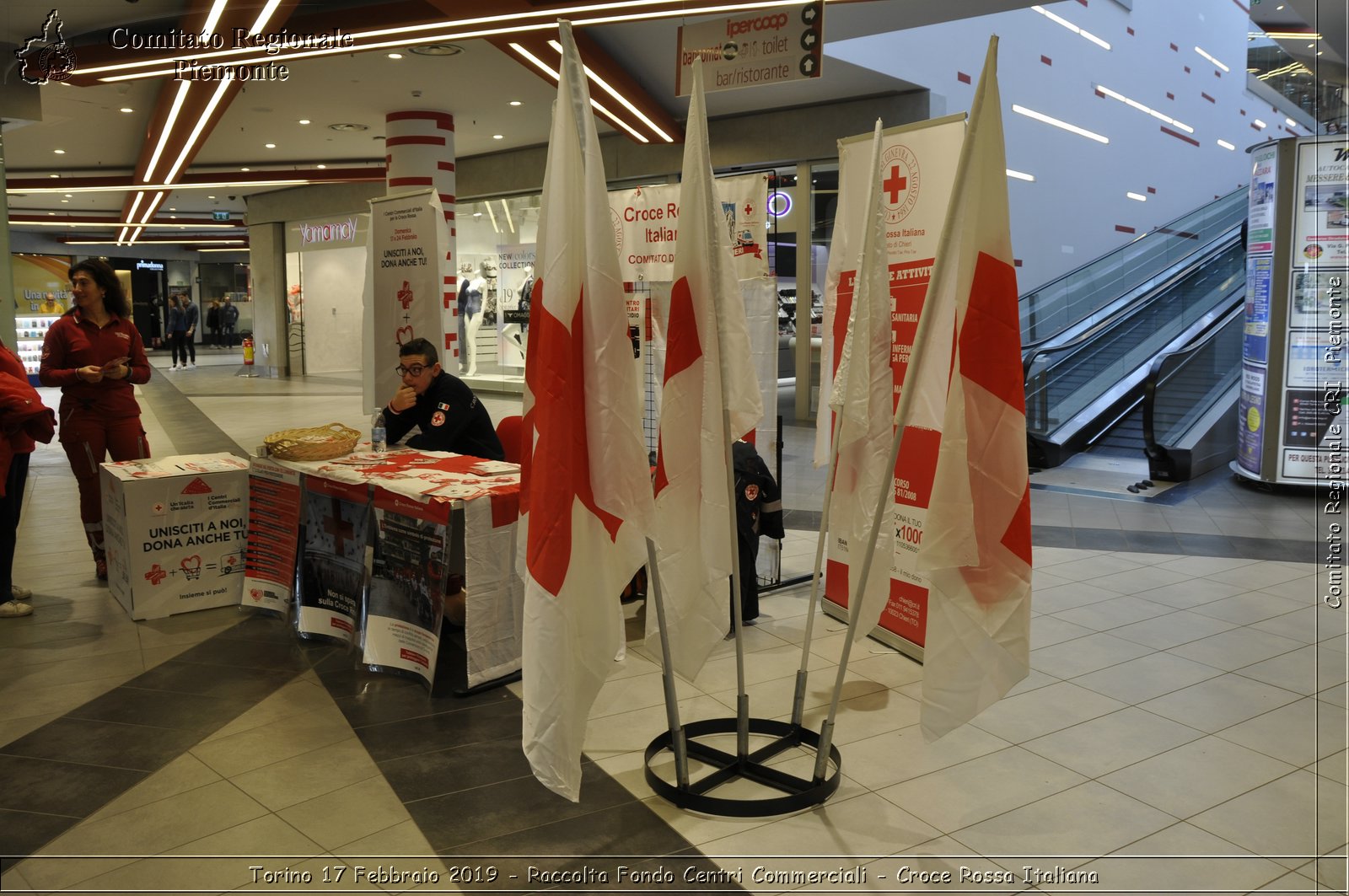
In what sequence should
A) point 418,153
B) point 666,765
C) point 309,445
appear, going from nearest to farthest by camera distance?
point 666,765 < point 309,445 < point 418,153

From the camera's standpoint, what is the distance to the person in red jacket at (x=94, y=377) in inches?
194

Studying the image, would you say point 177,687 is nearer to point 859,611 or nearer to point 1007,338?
point 859,611

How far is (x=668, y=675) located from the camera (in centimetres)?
274

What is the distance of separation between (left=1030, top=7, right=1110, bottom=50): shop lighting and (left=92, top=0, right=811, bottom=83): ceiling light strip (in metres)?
8.26

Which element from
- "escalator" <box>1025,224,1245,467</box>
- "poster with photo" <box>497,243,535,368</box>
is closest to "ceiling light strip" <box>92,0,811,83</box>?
"escalator" <box>1025,224,1245,467</box>

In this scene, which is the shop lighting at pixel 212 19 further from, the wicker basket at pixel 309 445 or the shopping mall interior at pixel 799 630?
the wicker basket at pixel 309 445

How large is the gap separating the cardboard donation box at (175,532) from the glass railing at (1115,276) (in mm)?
8273

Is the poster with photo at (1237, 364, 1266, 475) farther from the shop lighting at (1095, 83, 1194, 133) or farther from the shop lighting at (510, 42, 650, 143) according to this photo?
the shop lighting at (1095, 83, 1194, 133)

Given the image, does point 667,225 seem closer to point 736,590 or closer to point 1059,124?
point 736,590

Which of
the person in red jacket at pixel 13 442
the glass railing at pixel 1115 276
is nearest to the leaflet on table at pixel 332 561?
the person in red jacket at pixel 13 442

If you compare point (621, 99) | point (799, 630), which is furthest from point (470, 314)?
point (799, 630)

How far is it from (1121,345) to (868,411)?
798 centimetres

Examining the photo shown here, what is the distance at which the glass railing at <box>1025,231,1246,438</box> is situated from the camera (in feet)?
29.6

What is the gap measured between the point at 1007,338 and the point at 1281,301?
235 inches
